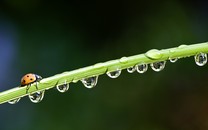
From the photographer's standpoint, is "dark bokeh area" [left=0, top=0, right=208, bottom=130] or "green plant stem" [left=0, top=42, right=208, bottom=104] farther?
"dark bokeh area" [left=0, top=0, right=208, bottom=130]

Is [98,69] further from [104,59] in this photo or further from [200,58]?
[104,59]

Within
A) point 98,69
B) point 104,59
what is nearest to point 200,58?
point 98,69

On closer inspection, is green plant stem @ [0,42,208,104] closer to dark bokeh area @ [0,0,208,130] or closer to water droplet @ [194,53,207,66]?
water droplet @ [194,53,207,66]

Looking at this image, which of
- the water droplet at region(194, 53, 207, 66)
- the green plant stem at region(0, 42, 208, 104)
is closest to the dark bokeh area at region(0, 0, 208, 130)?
the water droplet at region(194, 53, 207, 66)

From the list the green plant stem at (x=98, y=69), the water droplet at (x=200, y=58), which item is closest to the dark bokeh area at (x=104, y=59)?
the water droplet at (x=200, y=58)

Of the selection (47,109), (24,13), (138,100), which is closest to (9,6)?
(24,13)

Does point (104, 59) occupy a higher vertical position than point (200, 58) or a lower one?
higher

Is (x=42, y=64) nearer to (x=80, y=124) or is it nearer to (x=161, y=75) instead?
(x=80, y=124)

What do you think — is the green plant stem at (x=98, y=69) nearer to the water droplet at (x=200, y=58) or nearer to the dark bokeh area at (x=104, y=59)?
the water droplet at (x=200, y=58)
